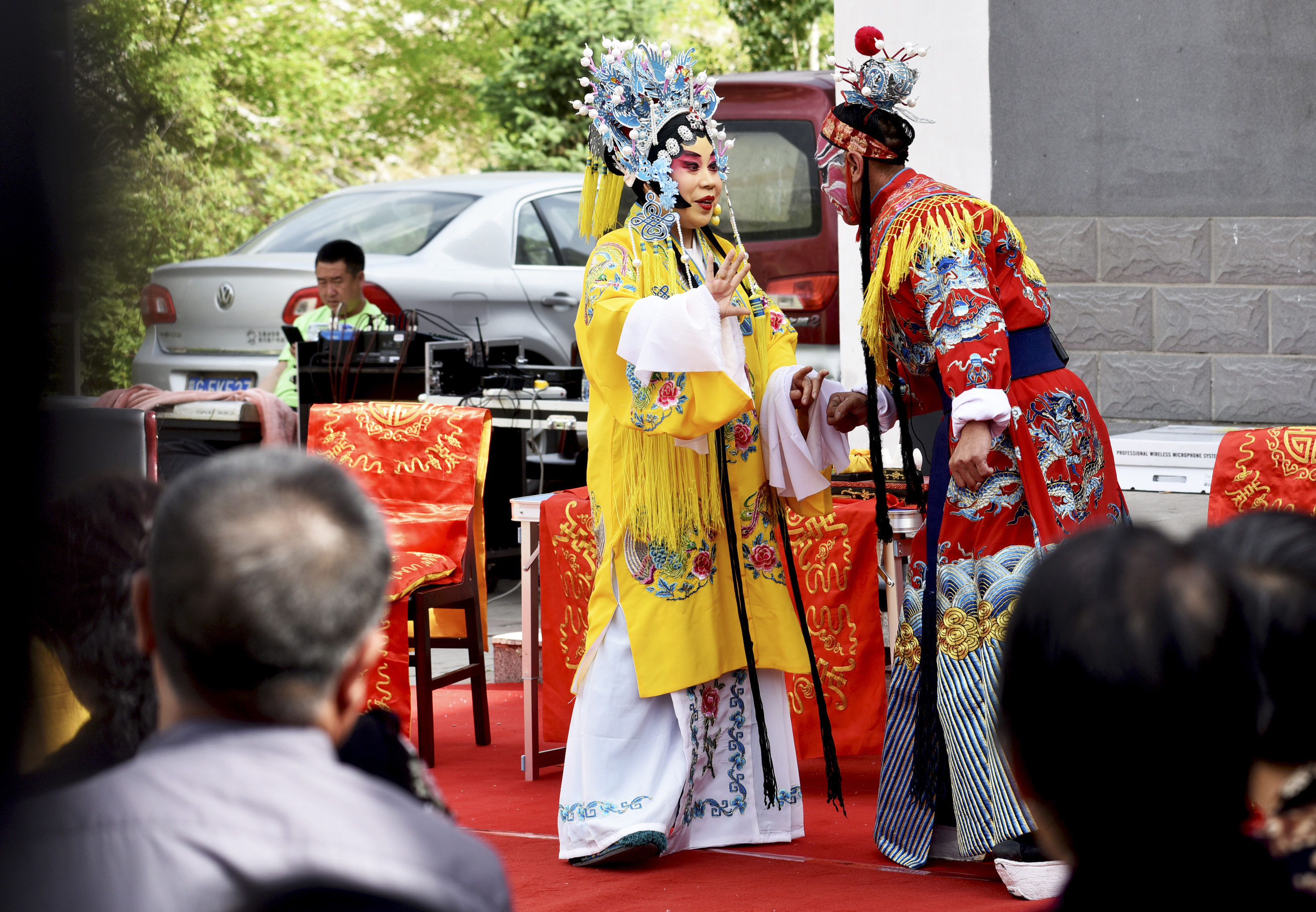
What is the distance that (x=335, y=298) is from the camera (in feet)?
20.5

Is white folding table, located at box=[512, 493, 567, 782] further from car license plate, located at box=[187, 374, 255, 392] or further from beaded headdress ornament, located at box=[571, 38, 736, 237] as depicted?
car license plate, located at box=[187, 374, 255, 392]

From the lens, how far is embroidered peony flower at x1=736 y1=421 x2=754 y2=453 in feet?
10.9

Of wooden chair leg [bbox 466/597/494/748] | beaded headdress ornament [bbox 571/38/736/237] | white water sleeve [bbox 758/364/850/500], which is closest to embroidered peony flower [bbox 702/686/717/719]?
white water sleeve [bbox 758/364/850/500]

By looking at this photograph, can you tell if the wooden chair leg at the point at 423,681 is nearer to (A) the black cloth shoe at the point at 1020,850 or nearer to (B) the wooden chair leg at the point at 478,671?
(B) the wooden chair leg at the point at 478,671

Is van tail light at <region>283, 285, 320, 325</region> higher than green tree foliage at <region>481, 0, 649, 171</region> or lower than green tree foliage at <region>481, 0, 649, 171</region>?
lower

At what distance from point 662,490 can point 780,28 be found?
36.7 ft

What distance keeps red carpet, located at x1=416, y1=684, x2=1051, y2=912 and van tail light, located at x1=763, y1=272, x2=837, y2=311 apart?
8.83 feet

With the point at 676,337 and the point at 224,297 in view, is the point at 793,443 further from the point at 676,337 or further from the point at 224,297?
the point at 224,297

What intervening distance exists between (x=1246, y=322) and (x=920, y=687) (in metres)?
2.28

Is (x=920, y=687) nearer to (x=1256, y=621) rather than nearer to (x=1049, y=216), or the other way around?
(x=1256, y=621)

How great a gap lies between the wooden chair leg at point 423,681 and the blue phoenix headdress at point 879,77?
6.18 ft

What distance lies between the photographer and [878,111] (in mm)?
3150

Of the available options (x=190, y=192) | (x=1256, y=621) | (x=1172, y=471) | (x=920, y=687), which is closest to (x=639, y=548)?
(x=920, y=687)

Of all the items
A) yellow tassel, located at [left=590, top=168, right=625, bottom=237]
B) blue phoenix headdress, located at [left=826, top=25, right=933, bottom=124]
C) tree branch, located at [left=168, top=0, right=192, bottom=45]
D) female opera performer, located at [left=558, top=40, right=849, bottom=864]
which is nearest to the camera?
blue phoenix headdress, located at [left=826, top=25, right=933, bottom=124]
